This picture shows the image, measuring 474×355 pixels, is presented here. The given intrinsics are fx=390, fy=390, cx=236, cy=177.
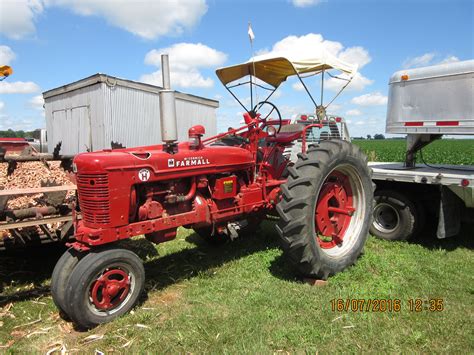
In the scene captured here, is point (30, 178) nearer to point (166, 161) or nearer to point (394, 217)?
point (166, 161)

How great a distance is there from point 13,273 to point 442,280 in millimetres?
4679

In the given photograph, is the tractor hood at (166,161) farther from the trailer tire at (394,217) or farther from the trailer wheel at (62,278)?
the trailer tire at (394,217)

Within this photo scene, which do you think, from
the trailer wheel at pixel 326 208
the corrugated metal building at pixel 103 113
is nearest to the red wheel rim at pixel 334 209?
the trailer wheel at pixel 326 208

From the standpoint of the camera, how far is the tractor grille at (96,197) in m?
3.26

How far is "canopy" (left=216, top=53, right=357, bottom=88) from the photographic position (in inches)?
192

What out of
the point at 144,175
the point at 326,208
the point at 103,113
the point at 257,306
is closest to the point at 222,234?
the point at 326,208

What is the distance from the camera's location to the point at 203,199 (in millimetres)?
4078

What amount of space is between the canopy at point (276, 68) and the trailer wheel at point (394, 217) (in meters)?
1.79

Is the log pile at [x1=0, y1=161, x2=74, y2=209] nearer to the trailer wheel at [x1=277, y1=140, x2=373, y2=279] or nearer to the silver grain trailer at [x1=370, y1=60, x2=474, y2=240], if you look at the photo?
the trailer wheel at [x1=277, y1=140, x2=373, y2=279]

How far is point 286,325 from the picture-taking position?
3.15 meters

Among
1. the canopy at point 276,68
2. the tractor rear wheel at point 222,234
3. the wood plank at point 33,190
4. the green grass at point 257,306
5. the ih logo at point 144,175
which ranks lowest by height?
the green grass at point 257,306

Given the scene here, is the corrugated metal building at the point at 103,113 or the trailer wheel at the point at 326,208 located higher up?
the corrugated metal building at the point at 103,113

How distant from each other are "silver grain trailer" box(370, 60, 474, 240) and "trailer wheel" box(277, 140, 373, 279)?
0.91m

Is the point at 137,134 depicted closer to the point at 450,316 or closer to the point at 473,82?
the point at 473,82
